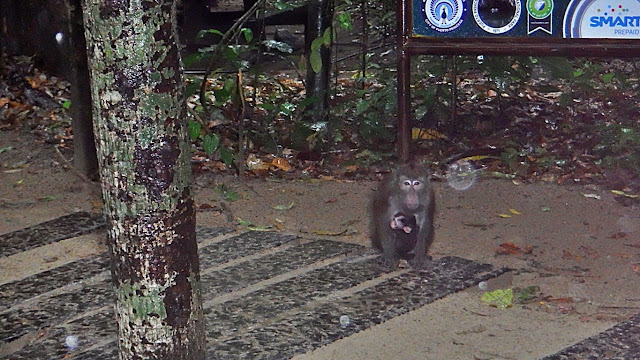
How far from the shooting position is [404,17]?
18.9ft

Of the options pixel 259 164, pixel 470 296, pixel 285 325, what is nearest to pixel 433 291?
pixel 470 296

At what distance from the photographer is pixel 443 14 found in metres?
5.75

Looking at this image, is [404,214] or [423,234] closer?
[423,234]

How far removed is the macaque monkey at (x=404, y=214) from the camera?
5.15 meters

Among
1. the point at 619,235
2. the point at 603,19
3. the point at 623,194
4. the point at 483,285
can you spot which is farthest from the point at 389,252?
the point at 623,194

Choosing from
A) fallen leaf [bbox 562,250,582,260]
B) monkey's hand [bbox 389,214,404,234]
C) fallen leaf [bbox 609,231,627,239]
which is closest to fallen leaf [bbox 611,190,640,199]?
fallen leaf [bbox 609,231,627,239]

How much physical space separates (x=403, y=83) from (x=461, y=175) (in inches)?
59.2

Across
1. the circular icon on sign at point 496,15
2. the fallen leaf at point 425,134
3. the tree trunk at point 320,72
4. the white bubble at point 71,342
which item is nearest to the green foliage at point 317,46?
the tree trunk at point 320,72

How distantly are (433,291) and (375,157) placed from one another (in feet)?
10.3

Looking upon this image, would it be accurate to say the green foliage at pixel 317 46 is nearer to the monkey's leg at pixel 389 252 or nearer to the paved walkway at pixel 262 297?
the paved walkway at pixel 262 297

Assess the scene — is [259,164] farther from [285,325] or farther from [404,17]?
[285,325]

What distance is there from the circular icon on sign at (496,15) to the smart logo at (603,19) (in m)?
0.33

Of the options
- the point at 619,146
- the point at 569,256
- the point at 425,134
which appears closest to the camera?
the point at 569,256

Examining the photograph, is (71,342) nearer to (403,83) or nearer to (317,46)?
(403,83)
